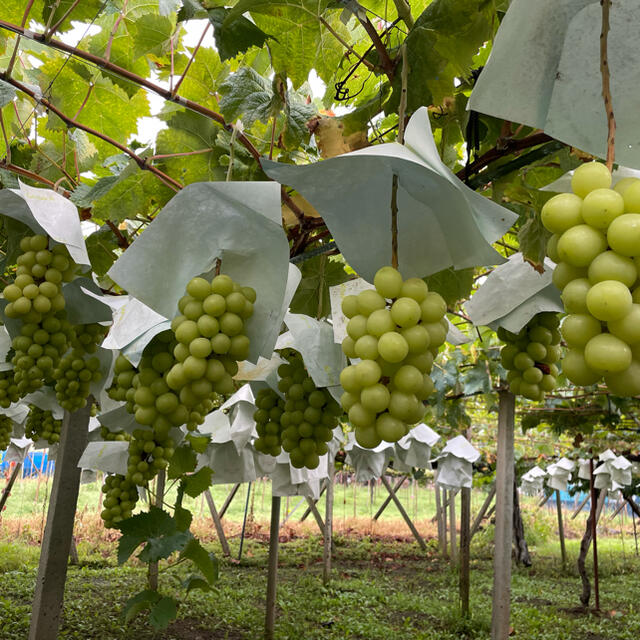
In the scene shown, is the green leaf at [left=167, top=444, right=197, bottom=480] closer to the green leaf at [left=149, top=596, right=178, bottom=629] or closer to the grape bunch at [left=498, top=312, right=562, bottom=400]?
the green leaf at [left=149, top=596, right=178, bottom=629]

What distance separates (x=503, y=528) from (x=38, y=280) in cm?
385

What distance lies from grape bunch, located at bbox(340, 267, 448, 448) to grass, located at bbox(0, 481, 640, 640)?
3.36 m

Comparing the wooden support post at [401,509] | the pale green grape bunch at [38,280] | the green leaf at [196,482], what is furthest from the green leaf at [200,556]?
the wooden support post at [401,509]

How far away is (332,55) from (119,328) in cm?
81

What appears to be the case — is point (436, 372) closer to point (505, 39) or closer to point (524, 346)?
point (524, 346)

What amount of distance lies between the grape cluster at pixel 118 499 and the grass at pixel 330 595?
1085 millimetres

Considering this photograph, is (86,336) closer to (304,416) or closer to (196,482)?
(304,416)

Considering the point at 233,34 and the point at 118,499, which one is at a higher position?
the point at 233,34

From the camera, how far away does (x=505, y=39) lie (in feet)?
2.17

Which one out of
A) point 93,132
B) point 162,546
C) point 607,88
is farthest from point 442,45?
point 162,546

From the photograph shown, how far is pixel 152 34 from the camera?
168 centimetres

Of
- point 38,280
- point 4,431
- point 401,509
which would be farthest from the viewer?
point 401,509

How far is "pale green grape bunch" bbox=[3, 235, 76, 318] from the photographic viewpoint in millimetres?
1376

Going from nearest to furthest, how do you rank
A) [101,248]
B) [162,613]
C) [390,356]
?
[390,356], [101,248], [162,613]
